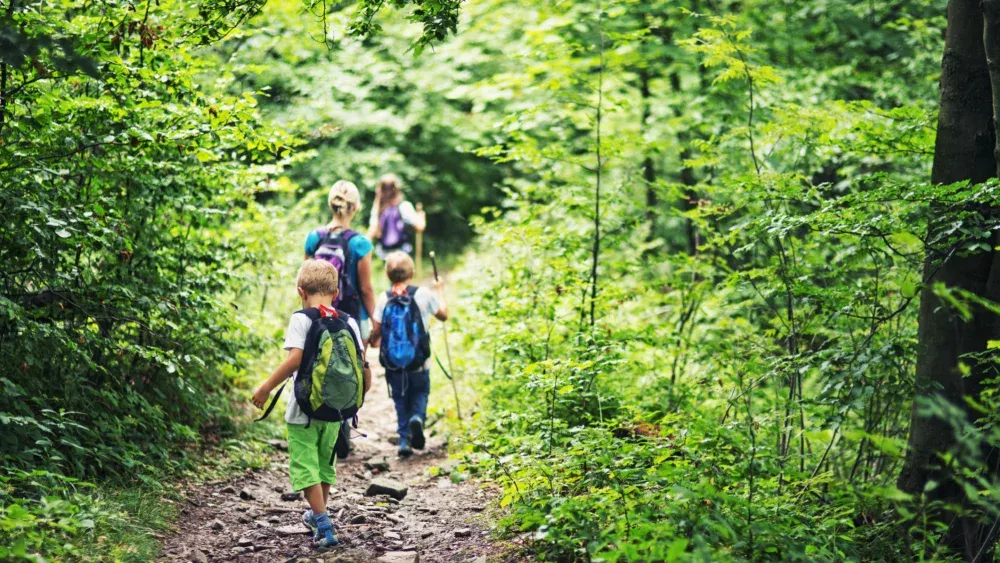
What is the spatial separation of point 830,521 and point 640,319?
17.9 ft

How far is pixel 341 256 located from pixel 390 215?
15.0ft

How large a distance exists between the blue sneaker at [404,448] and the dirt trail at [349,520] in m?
0.11

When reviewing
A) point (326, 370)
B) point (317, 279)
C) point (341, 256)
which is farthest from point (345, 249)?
point (326, 370)

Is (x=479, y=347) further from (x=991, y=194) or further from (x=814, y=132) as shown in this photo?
(x=991, y=194)

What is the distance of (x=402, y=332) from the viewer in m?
7.12

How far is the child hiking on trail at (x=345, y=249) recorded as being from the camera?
680 centimetres

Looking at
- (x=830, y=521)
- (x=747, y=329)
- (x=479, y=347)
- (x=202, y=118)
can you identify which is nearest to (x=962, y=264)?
(x=830, y=521)

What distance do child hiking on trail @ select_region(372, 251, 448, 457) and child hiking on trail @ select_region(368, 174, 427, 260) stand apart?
10.2 feet

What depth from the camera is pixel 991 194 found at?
4.20m

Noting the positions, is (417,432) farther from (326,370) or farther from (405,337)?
(326,370)

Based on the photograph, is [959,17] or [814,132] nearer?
[959,17]

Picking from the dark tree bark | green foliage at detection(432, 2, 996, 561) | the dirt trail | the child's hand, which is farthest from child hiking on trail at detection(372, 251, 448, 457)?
the dark tree bark

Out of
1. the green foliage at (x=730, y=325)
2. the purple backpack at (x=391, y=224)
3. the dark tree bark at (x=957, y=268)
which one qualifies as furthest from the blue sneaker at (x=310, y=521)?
the purple backpack at (x=391, y=224)

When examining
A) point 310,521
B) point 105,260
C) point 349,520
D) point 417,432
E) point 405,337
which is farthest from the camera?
point 417,432
